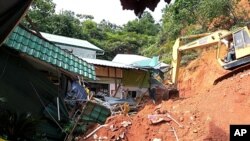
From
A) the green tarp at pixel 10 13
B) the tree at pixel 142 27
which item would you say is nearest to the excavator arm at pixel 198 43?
the green tarp at pixel 10 13

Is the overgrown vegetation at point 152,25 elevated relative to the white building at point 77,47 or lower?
elevated

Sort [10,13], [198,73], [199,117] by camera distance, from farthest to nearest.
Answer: [198,73], [199,117], [10,13]

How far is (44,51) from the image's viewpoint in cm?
980

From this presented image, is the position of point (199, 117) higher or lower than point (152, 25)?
lower

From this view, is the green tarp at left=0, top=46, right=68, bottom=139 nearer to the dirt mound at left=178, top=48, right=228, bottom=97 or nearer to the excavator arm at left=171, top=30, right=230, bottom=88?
the excavator arm at left=171, top=30, right=230, bottom=88

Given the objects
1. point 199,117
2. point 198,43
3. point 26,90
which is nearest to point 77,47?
point 198,43

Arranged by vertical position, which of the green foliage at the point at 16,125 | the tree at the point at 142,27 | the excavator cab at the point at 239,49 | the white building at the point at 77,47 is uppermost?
the tree at the point at 142,27

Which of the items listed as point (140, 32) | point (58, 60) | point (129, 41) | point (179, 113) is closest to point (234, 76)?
point (179, 113)

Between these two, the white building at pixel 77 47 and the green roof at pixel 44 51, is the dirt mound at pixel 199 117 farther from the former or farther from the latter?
the white building at pixel 77 47

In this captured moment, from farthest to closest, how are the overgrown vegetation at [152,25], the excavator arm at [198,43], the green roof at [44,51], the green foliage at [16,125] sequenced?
the overgrown vegetation at [152,25]
the excavator arm at [198,43]
the green roof at [44,51]
the green foliage at [16,125]

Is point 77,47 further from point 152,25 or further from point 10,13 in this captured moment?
point 152,25

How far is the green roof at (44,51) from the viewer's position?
30.6 ft

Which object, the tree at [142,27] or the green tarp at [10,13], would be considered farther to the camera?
the tree at [142,27]

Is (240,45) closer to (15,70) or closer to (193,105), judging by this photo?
(193,105)
